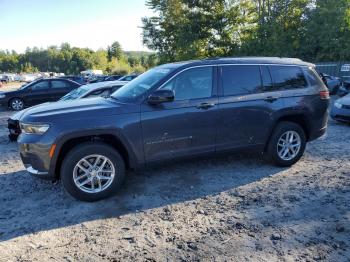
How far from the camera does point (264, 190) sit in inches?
191

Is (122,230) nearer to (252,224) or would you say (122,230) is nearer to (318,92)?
(252,224)

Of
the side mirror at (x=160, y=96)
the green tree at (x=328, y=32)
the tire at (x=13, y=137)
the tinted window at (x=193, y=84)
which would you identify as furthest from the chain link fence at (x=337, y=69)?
the side mirror at (x=160, y=96)

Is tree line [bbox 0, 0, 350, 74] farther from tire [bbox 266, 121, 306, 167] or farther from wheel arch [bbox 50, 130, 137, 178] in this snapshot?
wheel arch [bbox 50, 130, 137, 178]

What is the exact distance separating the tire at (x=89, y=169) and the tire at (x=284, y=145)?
2.57 m

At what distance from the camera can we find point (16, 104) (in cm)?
1606

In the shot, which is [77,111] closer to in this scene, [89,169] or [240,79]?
[89,169]

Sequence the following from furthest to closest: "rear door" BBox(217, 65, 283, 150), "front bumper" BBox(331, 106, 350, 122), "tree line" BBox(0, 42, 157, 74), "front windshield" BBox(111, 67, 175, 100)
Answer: "tree line" BBox(0, 42, 157, 74) → "front bumper" BBox(331, 106, 350, 122) → "rear door" BBox(217, 65, 283, 150) → "front windshield" BBox(111, 67, 175, 100)

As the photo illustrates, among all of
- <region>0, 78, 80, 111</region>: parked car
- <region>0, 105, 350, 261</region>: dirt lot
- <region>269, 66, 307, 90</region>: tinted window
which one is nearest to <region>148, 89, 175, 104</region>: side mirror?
<region>0, 105, 350, 261</region>: dirt lot

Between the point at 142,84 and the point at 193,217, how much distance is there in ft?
7.26

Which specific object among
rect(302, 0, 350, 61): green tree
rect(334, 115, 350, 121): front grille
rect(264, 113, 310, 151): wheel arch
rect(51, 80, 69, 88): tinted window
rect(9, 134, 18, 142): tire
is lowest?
rect(9, 134, 18, 142): tire

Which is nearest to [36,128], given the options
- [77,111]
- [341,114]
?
[77,111]

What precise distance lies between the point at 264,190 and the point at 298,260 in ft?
5.60

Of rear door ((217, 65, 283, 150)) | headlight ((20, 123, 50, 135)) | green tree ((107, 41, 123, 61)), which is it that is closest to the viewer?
headlight ((20, 123, 50, 135))

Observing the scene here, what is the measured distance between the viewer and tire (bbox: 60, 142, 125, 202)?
444 cm
